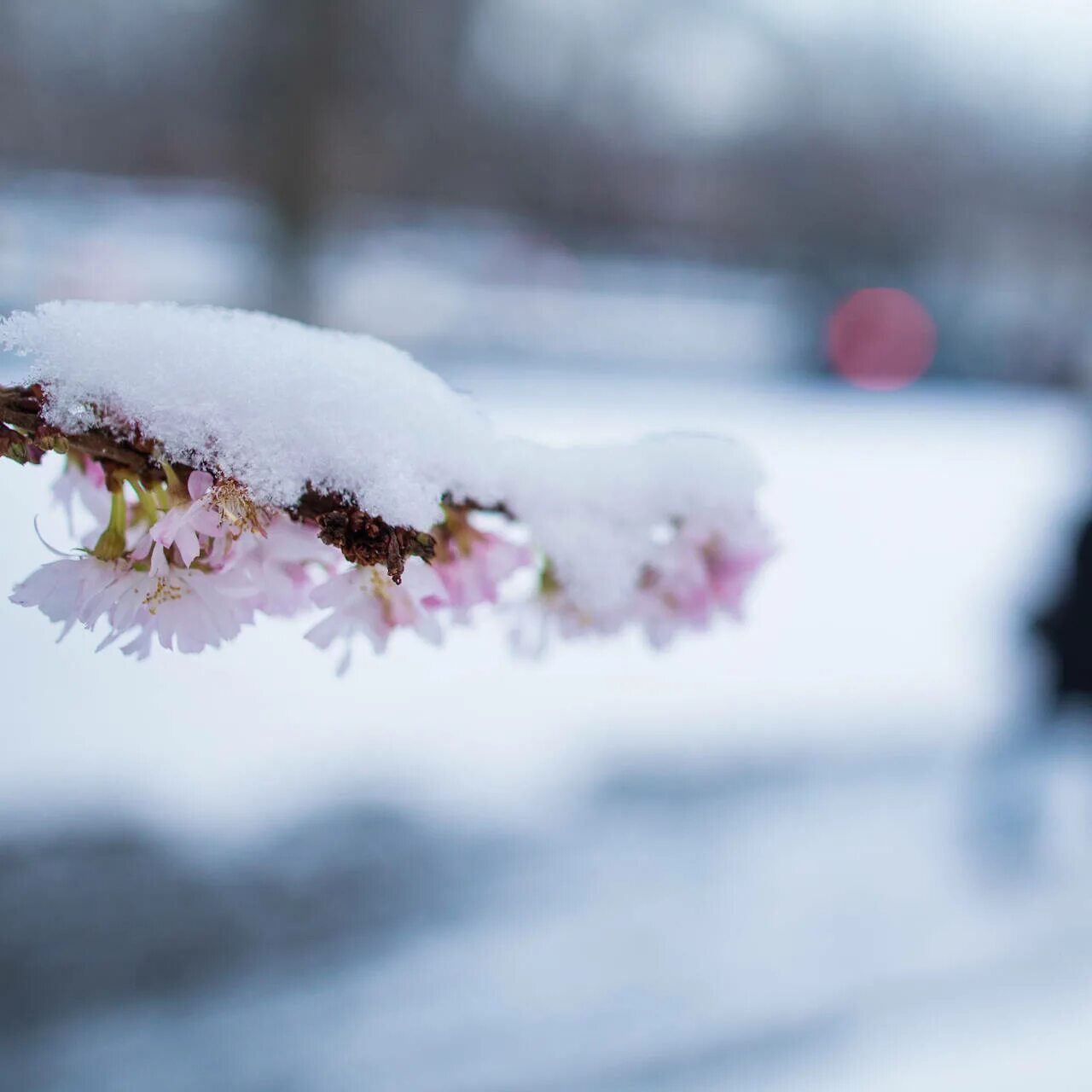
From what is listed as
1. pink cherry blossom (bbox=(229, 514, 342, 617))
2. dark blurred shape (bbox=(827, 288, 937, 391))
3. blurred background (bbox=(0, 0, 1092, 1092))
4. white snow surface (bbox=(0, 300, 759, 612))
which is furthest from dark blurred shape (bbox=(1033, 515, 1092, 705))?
dark blurred shape (bbox=(827, 288, 937, 391))

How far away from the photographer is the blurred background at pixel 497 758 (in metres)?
2.16

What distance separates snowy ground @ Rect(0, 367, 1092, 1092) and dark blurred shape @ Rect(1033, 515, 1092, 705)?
0.12m

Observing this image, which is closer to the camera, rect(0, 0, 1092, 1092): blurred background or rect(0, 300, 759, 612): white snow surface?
rect(0, 300, 759, 612): white snow surface

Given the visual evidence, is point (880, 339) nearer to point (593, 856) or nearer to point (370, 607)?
point (593, 856)

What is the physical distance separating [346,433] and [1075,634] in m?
3.52

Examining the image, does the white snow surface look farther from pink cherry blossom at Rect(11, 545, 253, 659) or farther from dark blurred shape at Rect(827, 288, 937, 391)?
dark blurred shape at Rect(827, 288, 937, 391)

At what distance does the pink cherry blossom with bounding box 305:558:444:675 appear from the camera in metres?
0.56

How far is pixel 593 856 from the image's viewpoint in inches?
106

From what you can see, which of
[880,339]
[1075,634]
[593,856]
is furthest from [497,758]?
[880,339]

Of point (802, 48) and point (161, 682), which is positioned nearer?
point (161, 682)

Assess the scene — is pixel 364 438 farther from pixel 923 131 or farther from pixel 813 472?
pixel 923 131

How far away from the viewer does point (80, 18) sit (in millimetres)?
5258

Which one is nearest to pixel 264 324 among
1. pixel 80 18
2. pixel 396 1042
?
pixel 396 1042

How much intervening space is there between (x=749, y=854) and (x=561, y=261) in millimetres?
8275
